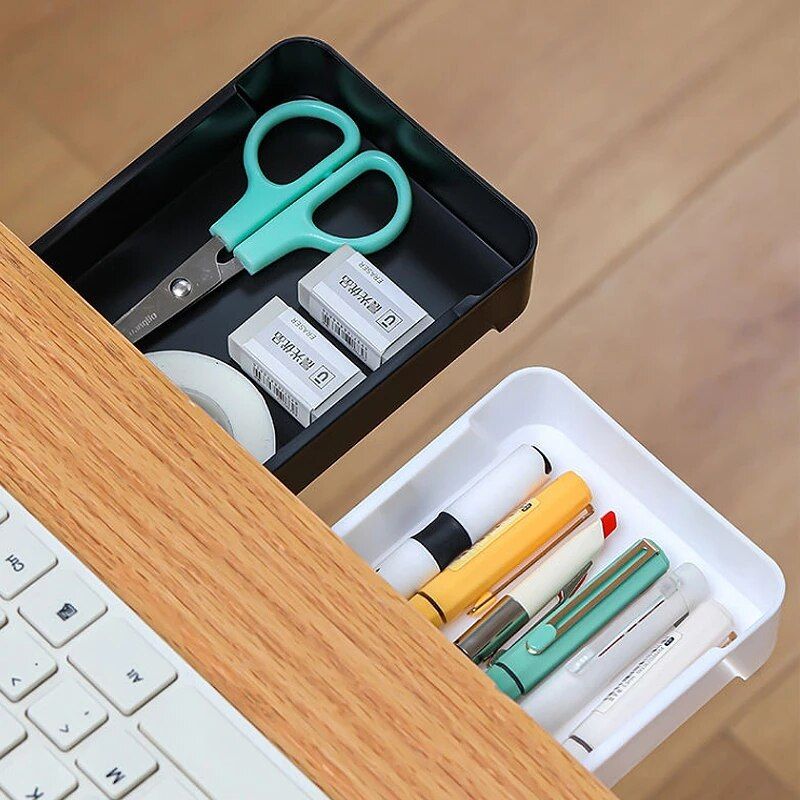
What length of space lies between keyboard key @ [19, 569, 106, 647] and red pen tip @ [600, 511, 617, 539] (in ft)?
1.09

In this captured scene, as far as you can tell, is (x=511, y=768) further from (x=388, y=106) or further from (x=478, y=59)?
(x=478, y=59)

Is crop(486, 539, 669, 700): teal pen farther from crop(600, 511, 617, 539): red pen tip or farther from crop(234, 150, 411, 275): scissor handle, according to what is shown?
crop(234, 150, 411, 275): scissor handle

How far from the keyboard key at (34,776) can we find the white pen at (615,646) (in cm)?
30

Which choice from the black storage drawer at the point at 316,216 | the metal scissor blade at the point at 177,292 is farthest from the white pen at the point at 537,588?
the metal scissor blade at the point at 177,292

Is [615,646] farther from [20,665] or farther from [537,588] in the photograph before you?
[20,665]

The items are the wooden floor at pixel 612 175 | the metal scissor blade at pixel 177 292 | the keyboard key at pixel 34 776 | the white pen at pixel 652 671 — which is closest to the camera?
the keyboard key at pixel 34 776

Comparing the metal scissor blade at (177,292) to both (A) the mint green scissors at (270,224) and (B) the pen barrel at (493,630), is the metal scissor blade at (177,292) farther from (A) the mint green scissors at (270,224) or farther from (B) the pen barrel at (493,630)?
(B) the pen barrel at (493,630)

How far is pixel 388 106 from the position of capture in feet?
2.34

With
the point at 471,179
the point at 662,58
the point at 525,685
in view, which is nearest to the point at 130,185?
the point at 471,179

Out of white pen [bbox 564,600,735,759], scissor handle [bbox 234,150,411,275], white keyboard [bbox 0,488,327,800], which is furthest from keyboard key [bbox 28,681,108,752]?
scissor handle [bbox 234,150,411,275]

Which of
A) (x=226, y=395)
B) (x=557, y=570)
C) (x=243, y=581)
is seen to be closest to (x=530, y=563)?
(x=557, y=570)

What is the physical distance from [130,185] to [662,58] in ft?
1.36

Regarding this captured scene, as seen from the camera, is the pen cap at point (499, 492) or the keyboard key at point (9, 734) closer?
the keyboard key at point (9, 734)

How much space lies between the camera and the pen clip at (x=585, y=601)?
605 mm
